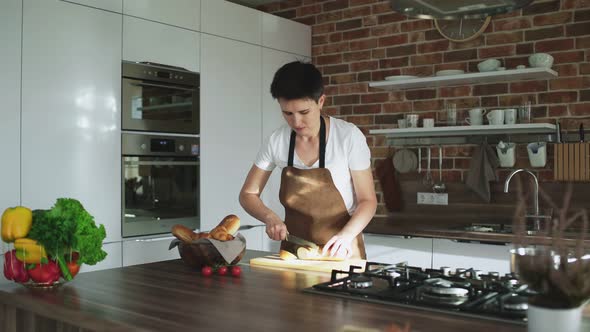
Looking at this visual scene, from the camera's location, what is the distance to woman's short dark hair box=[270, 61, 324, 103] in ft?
7.80

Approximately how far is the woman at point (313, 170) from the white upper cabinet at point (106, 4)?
1.40 meters

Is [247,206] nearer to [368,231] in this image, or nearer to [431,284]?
[431,284]

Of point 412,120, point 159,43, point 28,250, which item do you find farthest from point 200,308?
point 412,120

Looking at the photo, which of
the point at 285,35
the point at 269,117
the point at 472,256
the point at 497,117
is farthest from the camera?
the point at 285,35

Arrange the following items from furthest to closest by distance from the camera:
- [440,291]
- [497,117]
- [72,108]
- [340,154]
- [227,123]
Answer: [227,123] < [497,117] < [72,108] < [340,154] < [440,291]

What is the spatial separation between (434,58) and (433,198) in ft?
3.21

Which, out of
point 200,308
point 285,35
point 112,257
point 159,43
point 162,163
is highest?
point 285,35

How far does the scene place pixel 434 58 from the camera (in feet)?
13.9

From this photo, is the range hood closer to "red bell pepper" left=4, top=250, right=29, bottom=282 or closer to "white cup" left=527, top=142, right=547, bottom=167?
"red bell pepper" left=4, top=250, right=29, bottom=282

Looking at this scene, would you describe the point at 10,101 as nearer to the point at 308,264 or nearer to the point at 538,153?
the point at 308,264

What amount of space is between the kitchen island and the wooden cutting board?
6 centimetres

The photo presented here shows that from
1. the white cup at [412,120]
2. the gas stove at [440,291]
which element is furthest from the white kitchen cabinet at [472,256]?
the gas stove at [440,291]

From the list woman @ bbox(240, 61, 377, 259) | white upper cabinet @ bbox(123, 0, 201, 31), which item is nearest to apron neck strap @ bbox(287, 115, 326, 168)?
woman @ bbox(240, 61, 377, 259)

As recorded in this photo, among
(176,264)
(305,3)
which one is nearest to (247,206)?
(176,264)
